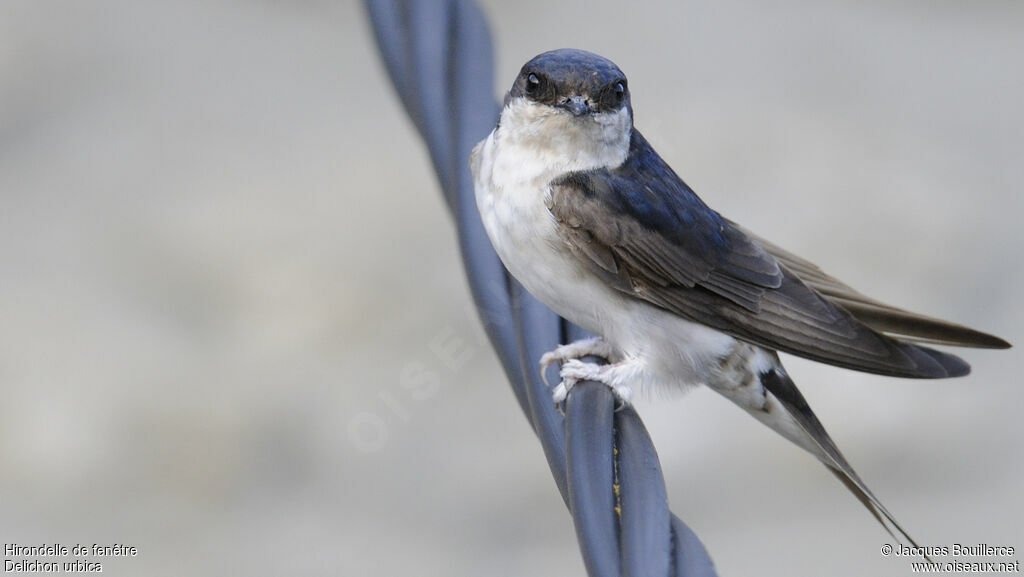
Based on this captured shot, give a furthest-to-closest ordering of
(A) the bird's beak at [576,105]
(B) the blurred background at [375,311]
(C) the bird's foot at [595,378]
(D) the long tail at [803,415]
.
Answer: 1. (B) the blurred background at [375,311]
2. (D) the long tail at [803,415]
3. (A) the bird's beak at [576,105]
4. (C) the bird's foot at [595,378]

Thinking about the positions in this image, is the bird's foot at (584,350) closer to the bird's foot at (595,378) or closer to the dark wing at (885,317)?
the bird's foot at (595,378)

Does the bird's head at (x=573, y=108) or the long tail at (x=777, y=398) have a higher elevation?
the bird's head at (x=573, y=108)

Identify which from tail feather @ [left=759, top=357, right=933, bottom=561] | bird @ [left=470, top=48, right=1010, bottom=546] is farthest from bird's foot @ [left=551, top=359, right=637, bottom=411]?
tail feather @ [left=759, top=357, right=933, bottom=561]

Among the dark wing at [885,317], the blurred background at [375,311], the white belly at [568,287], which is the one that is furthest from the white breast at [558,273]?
the blurred background at [375,311]

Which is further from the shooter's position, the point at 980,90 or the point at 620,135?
the point at 980,90

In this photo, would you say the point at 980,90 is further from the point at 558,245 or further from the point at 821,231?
the point at 558,245

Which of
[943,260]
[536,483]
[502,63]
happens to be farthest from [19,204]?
[943,260]
